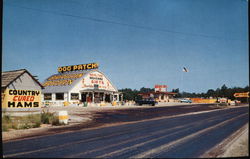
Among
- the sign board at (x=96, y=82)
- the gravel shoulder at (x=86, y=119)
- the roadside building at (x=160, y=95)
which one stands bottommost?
the gravel shoulder at (x=86, y=119)

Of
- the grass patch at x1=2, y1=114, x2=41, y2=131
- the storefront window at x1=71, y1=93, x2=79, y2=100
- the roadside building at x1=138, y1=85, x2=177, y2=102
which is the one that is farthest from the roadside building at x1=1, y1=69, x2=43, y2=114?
the roadside building at x1=138, y1=85, x2=177, y2=102

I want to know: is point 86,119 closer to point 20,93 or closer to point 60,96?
point 20,93

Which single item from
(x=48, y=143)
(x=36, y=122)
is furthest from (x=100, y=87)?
(x=48, y=143)

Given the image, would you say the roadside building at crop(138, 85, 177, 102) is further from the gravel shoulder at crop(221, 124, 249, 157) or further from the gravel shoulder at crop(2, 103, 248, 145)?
the gravel shoulder at crop(221, 124, 249, 157)

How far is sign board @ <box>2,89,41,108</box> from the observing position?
40.9ft

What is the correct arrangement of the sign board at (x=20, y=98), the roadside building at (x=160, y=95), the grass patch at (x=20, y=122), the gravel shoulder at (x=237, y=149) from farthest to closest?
the roadside building at (x=160, y=95), the grass patch at (x=20, y=122), the sign board at (x=20, y=98), the gravel shoulder at (x=237, y=149)

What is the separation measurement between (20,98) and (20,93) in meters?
0.52

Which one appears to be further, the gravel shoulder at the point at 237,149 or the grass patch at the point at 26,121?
the grass patch at the point at 26,121

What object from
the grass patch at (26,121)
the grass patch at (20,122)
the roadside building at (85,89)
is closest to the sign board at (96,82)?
the roadside building at (85,89)

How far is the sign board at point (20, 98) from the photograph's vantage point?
491 inches

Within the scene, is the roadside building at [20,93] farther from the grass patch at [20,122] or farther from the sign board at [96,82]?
the sign board at [96,82]

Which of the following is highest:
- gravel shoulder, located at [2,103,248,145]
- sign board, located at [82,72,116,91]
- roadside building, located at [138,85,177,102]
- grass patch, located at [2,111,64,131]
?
sign board, located at [82,72,116,91]

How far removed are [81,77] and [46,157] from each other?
3774cm

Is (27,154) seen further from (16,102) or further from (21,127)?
(16,102)
